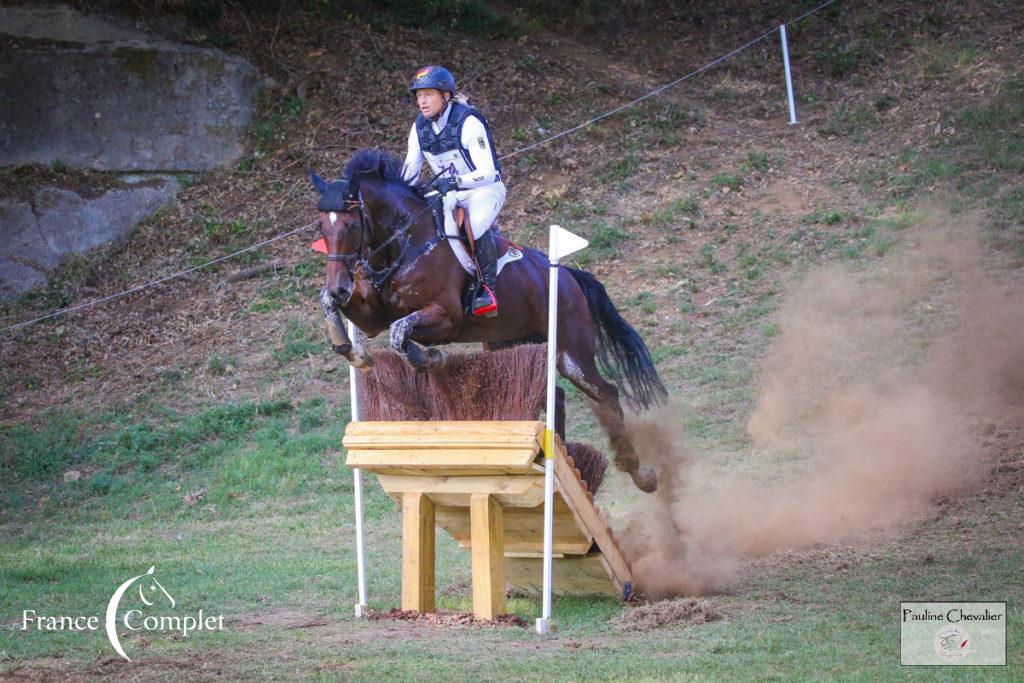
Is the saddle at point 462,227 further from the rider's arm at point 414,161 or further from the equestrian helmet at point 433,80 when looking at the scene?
the equestrian helmet at point 433,80

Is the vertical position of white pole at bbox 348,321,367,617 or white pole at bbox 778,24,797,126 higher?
white pole at bbox 778,24,797,126

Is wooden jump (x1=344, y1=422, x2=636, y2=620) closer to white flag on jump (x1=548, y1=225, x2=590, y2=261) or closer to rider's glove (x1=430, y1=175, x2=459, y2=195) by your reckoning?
white flag on jump (x1=548, y1=225, x2=590, y2=261)

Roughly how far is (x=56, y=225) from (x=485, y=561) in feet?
41.1

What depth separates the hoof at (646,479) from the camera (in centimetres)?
1003

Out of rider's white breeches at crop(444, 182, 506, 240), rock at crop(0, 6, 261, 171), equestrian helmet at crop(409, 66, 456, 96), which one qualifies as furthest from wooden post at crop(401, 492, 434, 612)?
rock at crop(0, 6, 261, 171)

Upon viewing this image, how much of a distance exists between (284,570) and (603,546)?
307cm

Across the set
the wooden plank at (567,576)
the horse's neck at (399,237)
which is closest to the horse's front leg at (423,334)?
the horse's neck at (399,237)

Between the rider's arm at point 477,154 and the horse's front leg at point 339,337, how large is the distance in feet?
4.75

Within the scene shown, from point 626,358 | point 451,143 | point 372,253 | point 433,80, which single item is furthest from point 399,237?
point 626,358

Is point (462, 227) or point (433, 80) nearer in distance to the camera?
point (433, 80)

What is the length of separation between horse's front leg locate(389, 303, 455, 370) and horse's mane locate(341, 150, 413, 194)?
1.04 meters

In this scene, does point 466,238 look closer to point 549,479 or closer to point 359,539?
point 549,479

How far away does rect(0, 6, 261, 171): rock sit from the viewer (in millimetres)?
18078

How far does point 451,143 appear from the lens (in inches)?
346
